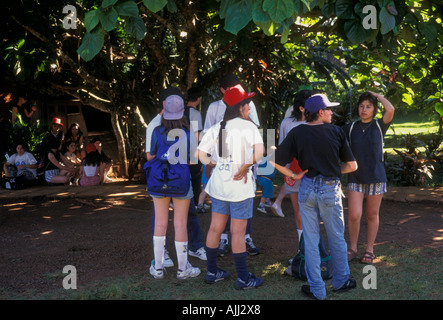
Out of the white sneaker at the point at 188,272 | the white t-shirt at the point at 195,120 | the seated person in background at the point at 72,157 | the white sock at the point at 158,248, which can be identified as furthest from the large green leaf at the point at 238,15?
the seated person in background at the point at 72,157

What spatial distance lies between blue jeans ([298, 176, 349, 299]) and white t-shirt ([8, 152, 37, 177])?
770cm

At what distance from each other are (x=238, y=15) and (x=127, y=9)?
0.80 m

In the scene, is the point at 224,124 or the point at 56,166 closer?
the point at 224,124

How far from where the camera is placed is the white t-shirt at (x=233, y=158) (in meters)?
4.65

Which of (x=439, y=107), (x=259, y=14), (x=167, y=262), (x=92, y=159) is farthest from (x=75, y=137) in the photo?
(x=259, y=14)

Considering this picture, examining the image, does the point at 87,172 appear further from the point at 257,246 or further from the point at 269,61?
the point at 257,246

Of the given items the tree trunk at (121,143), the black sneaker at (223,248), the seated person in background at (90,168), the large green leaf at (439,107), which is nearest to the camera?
the black sneaker at (223,248)

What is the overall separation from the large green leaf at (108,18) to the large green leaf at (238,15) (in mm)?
785

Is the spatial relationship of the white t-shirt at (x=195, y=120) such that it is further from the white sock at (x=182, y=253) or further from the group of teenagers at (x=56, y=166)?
the group of teenagers at (x=56, y=166)

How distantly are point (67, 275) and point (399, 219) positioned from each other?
479 centimetres

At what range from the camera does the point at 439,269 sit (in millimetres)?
5176

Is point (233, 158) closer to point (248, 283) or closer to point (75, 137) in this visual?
point (248, 283)

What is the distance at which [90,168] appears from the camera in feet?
35.2

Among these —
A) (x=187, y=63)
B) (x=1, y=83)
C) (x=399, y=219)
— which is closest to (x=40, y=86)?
(x=1, y=83)
